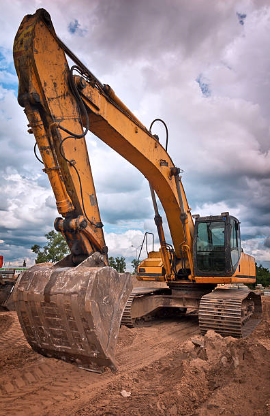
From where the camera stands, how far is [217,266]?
24.9 feet

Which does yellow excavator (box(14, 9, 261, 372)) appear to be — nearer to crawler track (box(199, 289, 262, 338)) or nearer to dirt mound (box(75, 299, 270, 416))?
dirt mound (box(75, 299, 270, 416))

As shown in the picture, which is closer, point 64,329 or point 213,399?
point 213,399

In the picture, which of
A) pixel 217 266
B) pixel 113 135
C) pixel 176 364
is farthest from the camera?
pixel 217 266

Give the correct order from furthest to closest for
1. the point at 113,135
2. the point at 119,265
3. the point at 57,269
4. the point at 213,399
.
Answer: the point at 119,265 → the point at 113,135 → the point at 57,269 → the point at 213,399

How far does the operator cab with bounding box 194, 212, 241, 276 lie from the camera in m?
7.54

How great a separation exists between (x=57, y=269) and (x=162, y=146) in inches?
161

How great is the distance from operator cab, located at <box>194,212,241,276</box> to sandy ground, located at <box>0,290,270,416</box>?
2336 mm

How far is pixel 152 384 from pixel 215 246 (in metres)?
4.17

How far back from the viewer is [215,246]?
7727 millimetres

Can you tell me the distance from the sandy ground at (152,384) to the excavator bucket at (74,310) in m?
0.42

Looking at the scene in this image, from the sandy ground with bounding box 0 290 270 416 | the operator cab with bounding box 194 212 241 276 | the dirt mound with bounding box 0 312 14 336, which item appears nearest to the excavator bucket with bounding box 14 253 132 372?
the sandy ground with bounding box 0 290 270 416

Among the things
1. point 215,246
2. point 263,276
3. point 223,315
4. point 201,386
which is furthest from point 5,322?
point 263,276

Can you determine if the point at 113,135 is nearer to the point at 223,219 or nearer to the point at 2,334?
the point at 223,219

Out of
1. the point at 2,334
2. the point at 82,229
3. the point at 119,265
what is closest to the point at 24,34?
the point at 82,229
